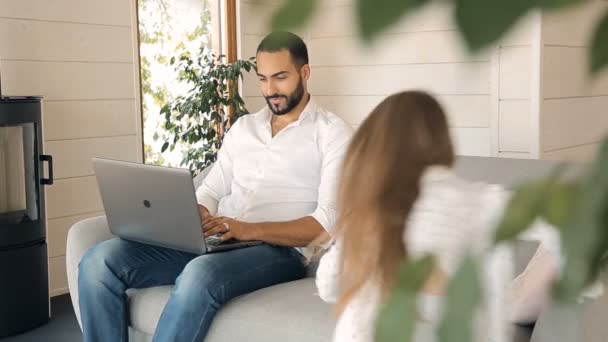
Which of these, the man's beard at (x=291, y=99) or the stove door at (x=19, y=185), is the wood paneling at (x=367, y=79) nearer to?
the man's beard at (x=291, y=99)

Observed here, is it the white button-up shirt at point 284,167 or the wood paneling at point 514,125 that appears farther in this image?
the wood paneling at point 514,125

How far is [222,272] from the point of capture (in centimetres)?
249

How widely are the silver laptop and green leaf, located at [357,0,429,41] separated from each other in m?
2.26

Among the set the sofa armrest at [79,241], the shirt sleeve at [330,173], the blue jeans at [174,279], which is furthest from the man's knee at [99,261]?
the shirt sleeve at [330,173]

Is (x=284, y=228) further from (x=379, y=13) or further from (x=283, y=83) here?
(x=379, y=13)

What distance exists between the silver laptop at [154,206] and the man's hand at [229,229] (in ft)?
0.08

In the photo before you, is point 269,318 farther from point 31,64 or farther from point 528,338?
point 31,64

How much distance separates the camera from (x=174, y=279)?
2.75 meters

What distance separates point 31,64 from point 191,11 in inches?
46.7

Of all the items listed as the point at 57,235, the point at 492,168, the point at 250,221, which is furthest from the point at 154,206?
the point at 57,235

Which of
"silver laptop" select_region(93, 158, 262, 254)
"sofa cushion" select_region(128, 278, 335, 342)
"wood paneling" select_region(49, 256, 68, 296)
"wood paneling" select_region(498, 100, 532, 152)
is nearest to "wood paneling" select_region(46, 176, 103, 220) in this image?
"wood paneling" select_region(49, 256, 68, 296)

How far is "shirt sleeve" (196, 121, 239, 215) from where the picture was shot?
10.00 ft

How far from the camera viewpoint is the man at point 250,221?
2.48 metres

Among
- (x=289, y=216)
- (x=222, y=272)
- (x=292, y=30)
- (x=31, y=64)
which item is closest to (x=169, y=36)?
(x=31, y=64)
